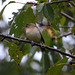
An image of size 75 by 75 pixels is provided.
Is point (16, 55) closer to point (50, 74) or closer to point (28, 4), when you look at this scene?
Answer: point (50, 74)

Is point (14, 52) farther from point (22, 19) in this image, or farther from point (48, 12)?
point (48, 12)

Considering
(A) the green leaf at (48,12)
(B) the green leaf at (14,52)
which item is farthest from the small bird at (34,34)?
(B) the green leaf at (14,52)

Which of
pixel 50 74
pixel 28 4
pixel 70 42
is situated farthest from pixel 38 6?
pixel 70 42

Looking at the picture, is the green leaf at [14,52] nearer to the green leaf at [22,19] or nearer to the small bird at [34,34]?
the green leaf at [22,19]

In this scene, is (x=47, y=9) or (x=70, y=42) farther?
(x=70, y=42)

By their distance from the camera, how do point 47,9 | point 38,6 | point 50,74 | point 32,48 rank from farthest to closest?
point 32,48 < point 47,9 < point 38,6 < point 50,74

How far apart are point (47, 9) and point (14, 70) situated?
3.21 metres

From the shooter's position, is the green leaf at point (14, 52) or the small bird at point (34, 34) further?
the small bird at point (34, 34)

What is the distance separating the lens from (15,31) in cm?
200

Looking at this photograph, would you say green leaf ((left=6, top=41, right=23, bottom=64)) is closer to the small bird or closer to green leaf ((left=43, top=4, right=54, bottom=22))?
green leaf ((left=43, top=4, right=54, bottom=22))

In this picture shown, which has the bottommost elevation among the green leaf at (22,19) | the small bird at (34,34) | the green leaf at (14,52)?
the small bird at (34,34)

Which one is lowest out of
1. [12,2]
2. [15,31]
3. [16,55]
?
[16,55]

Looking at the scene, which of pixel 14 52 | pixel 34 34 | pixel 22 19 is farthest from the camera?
pixel 34 34

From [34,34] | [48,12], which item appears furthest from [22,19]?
[34,34]
